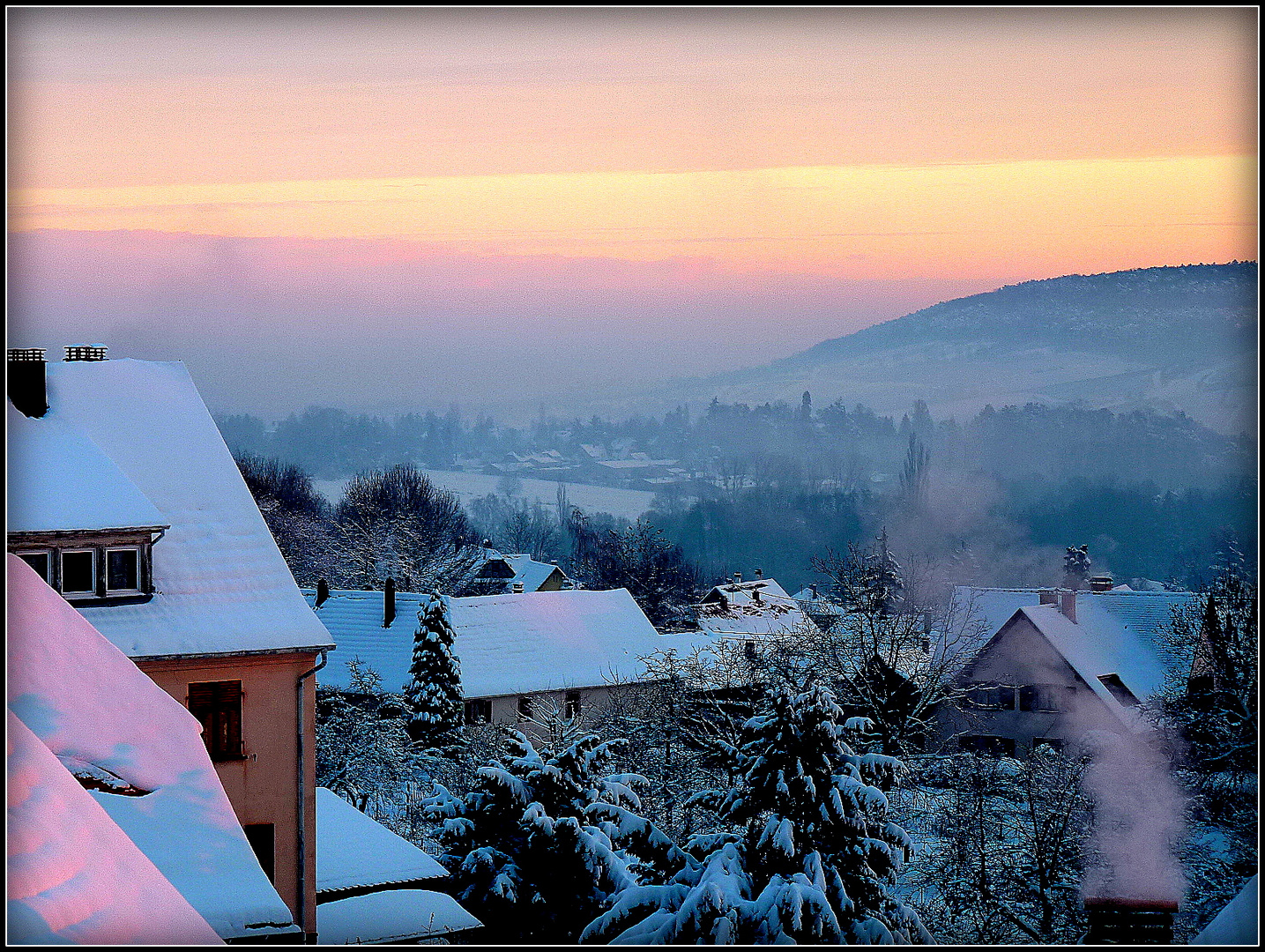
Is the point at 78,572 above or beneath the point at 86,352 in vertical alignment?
beneath

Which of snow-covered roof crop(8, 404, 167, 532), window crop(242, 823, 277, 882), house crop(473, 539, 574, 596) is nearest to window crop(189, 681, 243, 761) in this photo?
window crop(242, 823, 277, 882)

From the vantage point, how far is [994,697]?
25.3 metres

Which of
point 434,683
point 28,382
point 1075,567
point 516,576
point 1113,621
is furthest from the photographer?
point 516,576

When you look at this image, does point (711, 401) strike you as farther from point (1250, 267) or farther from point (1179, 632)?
point (1250, 267)

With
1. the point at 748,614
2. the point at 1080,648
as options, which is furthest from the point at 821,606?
the point at 1080,648

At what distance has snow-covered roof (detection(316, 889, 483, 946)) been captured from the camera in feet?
36.4

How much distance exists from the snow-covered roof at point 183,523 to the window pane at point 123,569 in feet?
0.70

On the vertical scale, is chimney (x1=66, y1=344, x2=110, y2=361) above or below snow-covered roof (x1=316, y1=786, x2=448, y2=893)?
above

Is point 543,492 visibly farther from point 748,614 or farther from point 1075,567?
point 1075,567

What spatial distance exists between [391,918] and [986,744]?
16880 mm

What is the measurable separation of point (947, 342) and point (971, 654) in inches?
321

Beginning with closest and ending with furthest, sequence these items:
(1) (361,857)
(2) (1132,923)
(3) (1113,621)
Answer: (2) (1132,923)
(1) (361,857)
(3) (1113,621)

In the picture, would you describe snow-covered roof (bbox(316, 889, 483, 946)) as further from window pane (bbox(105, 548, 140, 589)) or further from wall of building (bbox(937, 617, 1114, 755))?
wall of building (bbox(937, 617, 1114, 755))

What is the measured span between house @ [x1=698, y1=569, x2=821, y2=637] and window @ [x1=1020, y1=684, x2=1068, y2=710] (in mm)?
5594
